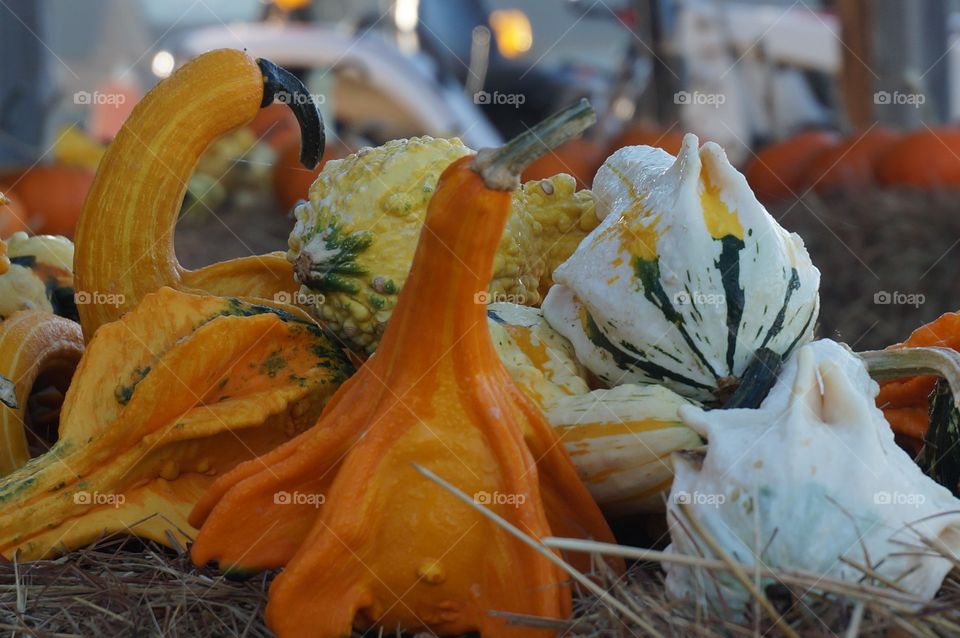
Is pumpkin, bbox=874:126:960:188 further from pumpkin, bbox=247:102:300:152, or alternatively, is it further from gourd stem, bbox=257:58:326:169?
gourd stem, bbox=257:58:326:169

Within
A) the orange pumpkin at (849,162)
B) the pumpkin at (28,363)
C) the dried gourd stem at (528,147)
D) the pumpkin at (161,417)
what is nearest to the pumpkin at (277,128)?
the orange pumpkin at (849,162)

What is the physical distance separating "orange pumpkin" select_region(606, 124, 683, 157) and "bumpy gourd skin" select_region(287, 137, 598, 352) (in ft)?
13.2

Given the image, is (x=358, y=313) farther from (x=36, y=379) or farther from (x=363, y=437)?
(x=36, y=379)

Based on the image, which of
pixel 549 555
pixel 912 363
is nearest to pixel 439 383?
pixel 549 555

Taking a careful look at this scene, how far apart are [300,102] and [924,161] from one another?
13.9 ft

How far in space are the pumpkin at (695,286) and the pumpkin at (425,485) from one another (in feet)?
0.72

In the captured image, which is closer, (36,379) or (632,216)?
(632,216)

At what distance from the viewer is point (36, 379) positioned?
2.06 m

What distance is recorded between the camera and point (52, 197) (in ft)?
17.5

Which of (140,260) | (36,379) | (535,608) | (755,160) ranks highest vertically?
(140,260)

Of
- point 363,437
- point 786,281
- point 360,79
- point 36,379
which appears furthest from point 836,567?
point 360,79

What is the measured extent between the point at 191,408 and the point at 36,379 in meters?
0.51

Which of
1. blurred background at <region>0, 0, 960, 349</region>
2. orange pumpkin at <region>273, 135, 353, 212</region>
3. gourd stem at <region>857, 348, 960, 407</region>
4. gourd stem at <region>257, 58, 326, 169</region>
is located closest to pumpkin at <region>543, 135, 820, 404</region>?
gourd stem at <region>857, 348, 960, 407</region>

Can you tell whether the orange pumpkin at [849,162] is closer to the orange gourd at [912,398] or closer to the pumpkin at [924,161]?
the pumpkin at [924,161]
